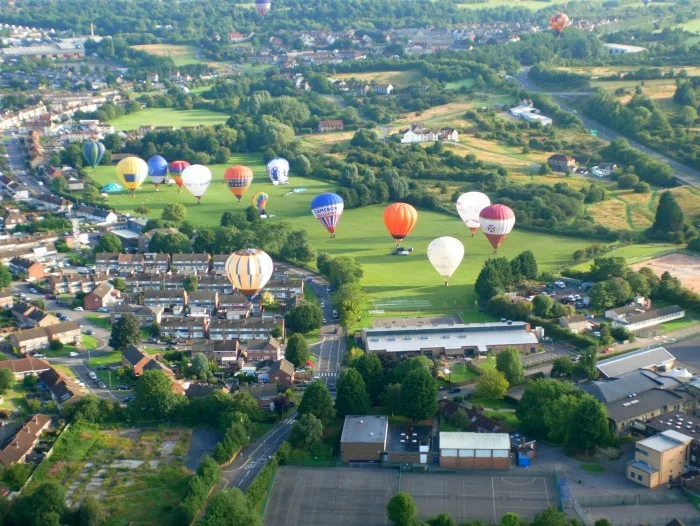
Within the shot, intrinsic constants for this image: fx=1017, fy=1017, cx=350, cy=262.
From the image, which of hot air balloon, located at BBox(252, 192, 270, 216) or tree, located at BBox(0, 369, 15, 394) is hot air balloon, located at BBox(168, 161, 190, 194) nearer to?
hot air balloon, located at BBox(252, 192, 270, 216)

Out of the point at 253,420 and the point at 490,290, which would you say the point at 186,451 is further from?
the point at 490,290

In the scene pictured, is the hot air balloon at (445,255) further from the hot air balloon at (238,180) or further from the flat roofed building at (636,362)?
the hot air balloon at (238,180)

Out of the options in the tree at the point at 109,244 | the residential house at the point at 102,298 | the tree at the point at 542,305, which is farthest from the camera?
the tree at the point at 109,244

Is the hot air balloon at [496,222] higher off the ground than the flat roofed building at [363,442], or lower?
lower

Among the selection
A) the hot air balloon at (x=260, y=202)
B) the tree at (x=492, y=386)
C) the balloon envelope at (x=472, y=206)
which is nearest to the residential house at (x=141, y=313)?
the tree at (x=492, y=386)

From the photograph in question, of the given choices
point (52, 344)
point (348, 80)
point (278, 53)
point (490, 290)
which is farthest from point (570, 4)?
point (52, 344)

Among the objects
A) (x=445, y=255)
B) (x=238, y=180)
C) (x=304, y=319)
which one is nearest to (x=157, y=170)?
(x=238, y=180)

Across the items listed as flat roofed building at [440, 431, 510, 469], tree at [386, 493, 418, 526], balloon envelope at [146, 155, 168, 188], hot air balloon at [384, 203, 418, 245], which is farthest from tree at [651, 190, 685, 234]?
balloon envelope at [146, 155, 168, 188]

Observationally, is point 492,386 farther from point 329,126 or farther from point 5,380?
point 329,126
